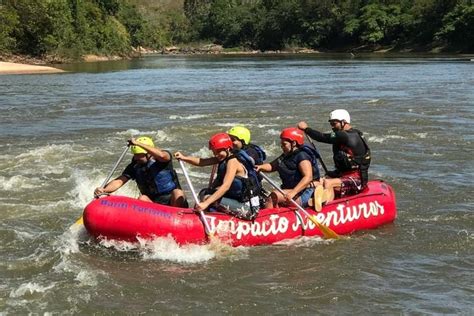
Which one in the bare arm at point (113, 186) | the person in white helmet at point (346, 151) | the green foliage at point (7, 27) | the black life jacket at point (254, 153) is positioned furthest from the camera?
the green foliage at point (7, 27)

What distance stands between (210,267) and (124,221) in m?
1.13

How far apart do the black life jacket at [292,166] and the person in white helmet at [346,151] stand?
22.0 inches

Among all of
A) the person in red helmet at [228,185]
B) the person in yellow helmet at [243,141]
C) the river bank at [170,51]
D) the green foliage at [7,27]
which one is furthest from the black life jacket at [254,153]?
the green foliage at [7,27]

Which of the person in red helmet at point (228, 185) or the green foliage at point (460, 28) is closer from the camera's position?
the person in red helmet at point (228, 185)

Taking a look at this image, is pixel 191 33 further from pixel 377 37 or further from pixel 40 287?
pixel 40 287

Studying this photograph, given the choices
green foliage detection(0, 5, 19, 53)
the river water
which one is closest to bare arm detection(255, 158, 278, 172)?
the river water

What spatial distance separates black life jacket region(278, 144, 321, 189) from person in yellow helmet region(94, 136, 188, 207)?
139 centimetres

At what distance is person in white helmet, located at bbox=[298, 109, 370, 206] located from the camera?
9.09 metres

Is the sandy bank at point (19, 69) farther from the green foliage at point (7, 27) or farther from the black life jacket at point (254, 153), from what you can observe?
the black life jacket at point (254, 153)

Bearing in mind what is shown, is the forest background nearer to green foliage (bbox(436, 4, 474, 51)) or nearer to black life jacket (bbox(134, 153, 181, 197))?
green foliage (bbox(436, 4, 474, 51))

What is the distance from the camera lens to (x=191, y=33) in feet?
586

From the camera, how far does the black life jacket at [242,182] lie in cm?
797

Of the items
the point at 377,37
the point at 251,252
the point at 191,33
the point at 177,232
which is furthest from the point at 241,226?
the point at 191,33

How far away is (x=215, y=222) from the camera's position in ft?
25.5
